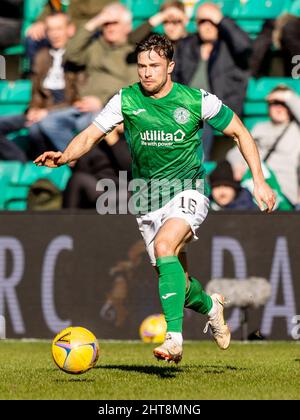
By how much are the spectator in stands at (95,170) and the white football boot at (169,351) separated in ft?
25.5

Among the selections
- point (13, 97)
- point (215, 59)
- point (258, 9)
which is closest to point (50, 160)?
point (215, 59)

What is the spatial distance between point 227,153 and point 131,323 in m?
3.40

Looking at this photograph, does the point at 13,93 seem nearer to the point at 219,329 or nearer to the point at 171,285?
the point at 219,329

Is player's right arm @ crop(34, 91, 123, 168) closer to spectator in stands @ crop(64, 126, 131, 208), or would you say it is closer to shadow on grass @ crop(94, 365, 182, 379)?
shadow on grass @ crop(94, 365, 182, 379)

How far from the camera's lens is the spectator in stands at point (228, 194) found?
51.0 ft

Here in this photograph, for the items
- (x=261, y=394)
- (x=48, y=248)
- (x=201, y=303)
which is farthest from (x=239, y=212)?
(x=261, y=394)

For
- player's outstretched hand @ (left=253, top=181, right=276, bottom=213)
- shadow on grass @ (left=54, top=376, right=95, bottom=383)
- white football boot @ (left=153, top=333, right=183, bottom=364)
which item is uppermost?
player's outstretched hand @ (left=253, top=181, right=276, bottom=213)

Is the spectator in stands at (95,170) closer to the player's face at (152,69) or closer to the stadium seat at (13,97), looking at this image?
the stadium seat at (13,97)

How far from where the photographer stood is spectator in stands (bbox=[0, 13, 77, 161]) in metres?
17.2

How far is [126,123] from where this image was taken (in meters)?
8.89

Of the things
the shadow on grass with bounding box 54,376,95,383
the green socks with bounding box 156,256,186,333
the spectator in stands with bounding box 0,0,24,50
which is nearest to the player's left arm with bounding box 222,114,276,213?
the green socks with bounding box 156,256,186,333

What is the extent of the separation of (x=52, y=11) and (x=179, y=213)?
10.1 meters

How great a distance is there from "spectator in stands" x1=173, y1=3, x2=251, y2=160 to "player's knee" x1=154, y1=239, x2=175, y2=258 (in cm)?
834

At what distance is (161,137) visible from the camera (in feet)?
28.6
